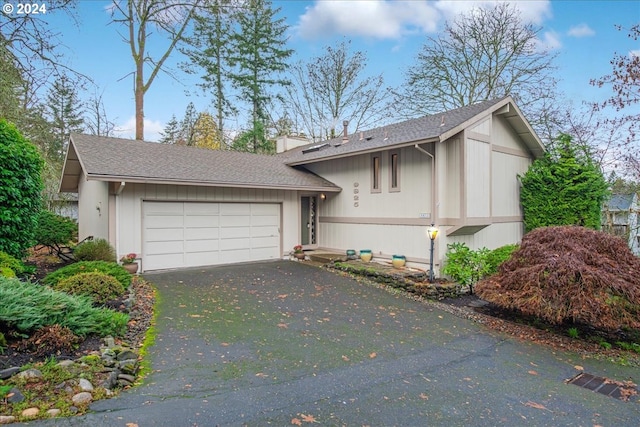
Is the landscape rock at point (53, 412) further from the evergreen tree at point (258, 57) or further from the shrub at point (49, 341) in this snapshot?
Result: the evergreen tree at point (258, 57)

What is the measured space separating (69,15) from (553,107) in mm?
18892

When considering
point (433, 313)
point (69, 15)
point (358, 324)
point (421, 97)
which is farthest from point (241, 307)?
point (421, 97)

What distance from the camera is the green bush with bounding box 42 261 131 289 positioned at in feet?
21.2

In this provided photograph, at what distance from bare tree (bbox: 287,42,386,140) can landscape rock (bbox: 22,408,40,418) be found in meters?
21.1

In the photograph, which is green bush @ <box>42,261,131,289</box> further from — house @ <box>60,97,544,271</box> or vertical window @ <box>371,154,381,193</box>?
vertical window @ <box>371,154,381,193</box>

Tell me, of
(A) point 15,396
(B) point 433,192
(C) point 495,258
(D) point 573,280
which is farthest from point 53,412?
(C) point 495,258

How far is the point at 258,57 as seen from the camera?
22.1m

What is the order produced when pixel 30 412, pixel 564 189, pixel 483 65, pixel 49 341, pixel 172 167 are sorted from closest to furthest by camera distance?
pixel 30 412, pixel 49 341, pixel 172 167, pixel 564 189, pixel 483 65

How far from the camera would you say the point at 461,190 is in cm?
920

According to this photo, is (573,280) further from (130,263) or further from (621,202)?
(621,202)

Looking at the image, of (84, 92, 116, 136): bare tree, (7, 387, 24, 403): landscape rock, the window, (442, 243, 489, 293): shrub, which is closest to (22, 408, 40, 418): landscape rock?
(7, 387, 24, 403): landscape rock

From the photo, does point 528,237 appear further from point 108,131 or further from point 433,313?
point 108,131

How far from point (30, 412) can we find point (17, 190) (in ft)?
19.5

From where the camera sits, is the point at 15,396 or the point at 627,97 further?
the point at 627,97
